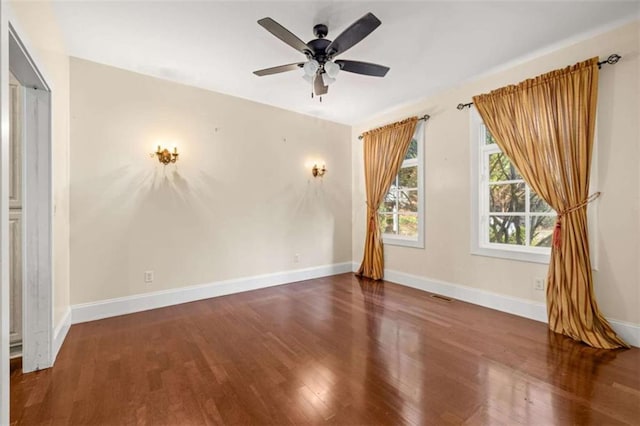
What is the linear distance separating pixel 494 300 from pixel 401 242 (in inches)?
57.7

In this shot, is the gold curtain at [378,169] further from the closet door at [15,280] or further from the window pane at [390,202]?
the closet door at [15,280]

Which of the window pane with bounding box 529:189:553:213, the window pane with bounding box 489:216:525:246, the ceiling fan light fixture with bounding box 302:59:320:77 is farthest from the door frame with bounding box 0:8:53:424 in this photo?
the window pane with bounding box 529:189:553:213

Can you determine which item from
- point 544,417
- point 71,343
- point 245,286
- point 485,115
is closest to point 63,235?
point 71,343

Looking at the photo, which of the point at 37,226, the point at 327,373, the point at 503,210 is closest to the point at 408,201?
the point at 503,210

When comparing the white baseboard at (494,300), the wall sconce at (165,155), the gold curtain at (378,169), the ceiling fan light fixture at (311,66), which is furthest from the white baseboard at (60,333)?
the white baseboard at (494,300)

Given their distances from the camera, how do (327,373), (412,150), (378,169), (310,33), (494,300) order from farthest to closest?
(378,169) → (412,150) → (494,300) → (310,33) → (327,373)

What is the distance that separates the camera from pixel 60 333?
2.45 meters

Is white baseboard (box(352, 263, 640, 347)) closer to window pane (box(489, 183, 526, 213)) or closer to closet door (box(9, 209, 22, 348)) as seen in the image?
window pane (box(489, 183, 526, 213))

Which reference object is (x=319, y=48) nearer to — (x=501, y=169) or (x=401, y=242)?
(x=501, y=169)

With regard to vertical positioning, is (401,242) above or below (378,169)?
below

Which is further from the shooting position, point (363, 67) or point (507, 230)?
point (507, 230)

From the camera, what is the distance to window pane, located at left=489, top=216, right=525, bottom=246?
325 centimetres

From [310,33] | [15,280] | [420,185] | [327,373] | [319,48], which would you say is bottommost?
[327,373]

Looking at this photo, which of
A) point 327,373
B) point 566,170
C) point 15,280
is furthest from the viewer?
point 566,170
